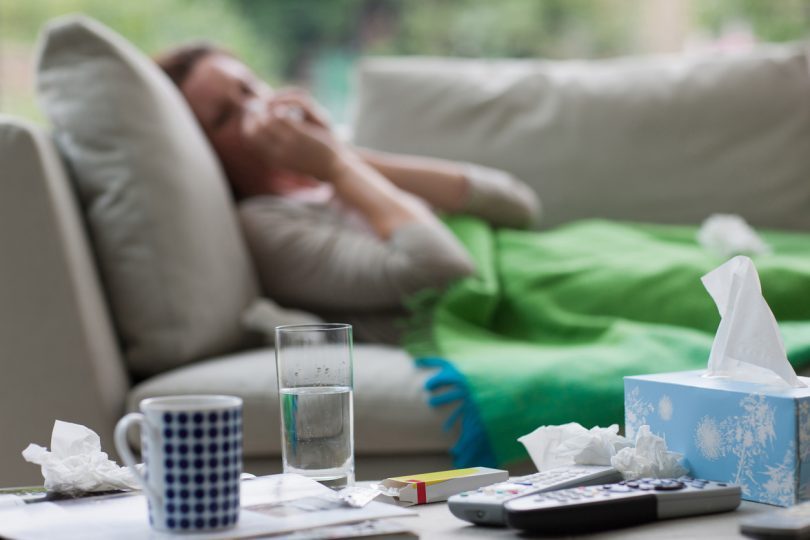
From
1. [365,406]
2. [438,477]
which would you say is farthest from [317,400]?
[365,406]

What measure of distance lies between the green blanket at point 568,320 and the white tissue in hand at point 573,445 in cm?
48

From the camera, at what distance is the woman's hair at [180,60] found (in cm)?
189

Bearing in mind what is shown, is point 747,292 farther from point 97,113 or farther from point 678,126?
point 678,126

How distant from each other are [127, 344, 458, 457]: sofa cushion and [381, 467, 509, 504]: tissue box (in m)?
0.56

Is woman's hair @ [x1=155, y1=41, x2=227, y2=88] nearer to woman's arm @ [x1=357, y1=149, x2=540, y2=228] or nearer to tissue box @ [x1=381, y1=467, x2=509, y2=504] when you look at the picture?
woman's arm @ [x1=357, y1=149, x2=540, y2=228]

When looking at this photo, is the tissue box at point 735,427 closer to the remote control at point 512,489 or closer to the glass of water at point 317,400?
the remote control at point 512,489

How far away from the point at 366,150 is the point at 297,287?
0.40m

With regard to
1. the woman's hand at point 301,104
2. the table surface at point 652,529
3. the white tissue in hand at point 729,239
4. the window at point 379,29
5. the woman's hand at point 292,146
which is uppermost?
the window at point 379,29

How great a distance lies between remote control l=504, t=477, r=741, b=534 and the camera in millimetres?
670

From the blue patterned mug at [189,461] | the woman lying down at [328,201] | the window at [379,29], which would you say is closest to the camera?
the blue patterned mug at [189,461]

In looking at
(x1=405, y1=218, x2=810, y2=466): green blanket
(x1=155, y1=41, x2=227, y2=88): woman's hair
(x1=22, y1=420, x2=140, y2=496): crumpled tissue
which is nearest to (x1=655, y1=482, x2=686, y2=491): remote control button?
(x1=22, y1=420, x2=140, y2=496): crumpled tissue

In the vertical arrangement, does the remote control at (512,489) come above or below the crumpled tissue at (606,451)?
below

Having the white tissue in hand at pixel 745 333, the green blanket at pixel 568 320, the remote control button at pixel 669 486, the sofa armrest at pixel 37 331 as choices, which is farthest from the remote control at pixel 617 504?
the sofa armrest at pixel 37 331

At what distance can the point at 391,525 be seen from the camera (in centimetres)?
65
